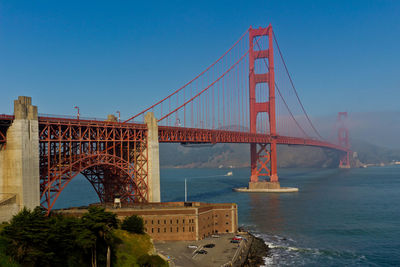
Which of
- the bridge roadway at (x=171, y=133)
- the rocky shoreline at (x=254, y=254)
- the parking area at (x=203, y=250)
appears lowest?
the rocky shoreline at (x=254, y=254)

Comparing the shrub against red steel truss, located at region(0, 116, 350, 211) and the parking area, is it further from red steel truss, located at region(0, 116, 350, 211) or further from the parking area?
red steel truss, located at region(0, 116, 350, 211)

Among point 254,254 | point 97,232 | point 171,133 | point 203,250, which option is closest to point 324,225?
point 254,254

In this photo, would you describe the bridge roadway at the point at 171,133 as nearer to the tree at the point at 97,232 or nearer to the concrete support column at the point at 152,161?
the concrete support column at the point at 152,161

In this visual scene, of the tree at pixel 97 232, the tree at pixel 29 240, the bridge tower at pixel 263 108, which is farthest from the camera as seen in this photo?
the bridge tower at pixel 263 108

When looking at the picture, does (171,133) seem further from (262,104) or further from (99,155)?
(262,104)

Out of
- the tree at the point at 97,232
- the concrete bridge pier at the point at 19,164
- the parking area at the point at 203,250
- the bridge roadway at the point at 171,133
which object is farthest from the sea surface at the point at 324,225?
the concrete bridge pier at the point at 19,164

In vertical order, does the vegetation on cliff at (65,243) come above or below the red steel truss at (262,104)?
below

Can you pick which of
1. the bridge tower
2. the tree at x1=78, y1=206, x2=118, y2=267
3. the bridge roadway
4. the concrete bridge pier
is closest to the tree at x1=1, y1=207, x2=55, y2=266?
the tree at x1=78, y1=206, x2=118, y2=267
